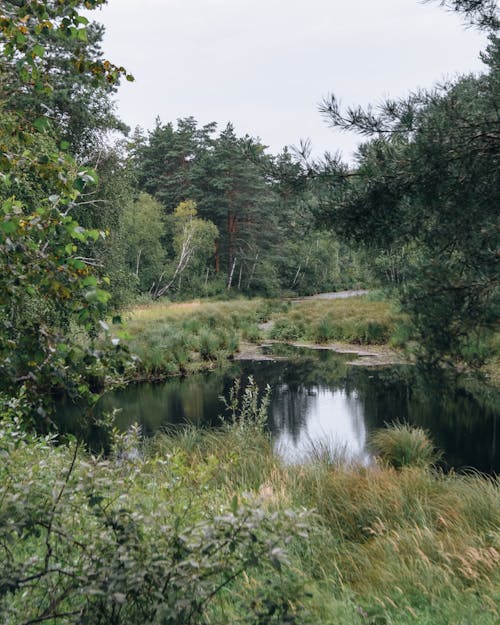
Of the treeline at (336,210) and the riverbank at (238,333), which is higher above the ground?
the treeline at (336,210)

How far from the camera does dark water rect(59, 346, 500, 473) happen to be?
9.51m

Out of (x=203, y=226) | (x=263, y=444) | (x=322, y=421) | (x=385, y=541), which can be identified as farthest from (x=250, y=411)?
(x=203, y=226)

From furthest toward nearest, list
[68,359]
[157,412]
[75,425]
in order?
→ [157,412]
[75,425]
[68,359]

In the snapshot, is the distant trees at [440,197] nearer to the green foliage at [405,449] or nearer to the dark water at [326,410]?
the dark water at [326,410]

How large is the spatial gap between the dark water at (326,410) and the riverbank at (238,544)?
2.05 metres

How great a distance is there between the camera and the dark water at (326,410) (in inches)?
374

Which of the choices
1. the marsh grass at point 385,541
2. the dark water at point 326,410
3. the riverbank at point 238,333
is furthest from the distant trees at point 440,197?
the riverbank at point 238,333

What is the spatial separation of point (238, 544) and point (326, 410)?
34.2 ft

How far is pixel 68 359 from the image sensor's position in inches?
74.9

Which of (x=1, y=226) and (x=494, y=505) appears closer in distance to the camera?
(x=1, y=226)

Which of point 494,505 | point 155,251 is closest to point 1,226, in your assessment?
point 494,505

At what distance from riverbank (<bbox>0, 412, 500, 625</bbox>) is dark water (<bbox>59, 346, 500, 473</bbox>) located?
2.05 meters

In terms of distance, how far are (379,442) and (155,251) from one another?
27.1 metres

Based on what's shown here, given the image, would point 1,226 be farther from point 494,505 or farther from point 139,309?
point 139,309
